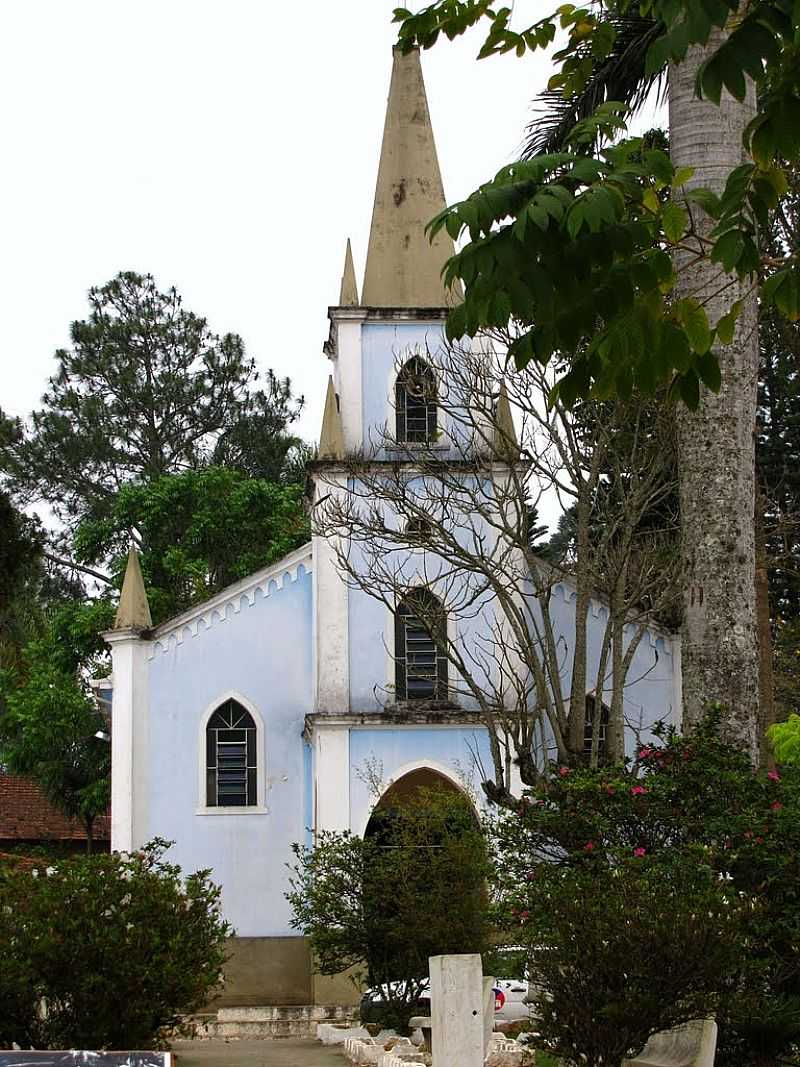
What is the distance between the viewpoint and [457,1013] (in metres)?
12.0

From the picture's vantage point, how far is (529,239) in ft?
20.6

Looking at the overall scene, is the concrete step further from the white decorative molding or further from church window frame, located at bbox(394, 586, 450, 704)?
the white decorative molding

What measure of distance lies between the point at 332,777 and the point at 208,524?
17.7 meters

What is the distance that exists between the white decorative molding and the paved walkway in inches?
276

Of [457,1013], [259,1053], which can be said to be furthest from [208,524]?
[457,1013]

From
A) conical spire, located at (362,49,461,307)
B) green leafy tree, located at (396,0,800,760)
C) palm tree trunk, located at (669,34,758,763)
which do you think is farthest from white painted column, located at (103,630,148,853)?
green leafy tree, located at (396,0,800,760)

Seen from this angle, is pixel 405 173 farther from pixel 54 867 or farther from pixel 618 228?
pixel 618 228

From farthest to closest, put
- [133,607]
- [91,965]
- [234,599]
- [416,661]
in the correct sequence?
[234,599], [133,607], [416,661], [91,965]

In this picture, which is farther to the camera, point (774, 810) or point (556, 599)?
point (556, 599)

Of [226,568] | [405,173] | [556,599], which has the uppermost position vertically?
[405,173]

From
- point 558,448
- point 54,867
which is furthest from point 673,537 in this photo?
point 54,867

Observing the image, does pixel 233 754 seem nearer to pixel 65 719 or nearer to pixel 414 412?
pixel 414 412

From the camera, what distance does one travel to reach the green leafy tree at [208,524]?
4522cm

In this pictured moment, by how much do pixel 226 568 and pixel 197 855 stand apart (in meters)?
18.0
